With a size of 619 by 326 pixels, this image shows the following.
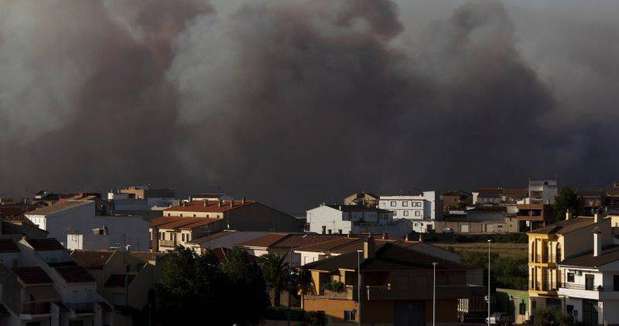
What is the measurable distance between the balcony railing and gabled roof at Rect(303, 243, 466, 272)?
13319 mm

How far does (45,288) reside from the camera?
164ft

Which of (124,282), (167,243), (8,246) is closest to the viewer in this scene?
(8,246)

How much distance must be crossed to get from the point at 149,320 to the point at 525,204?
83.8 meters

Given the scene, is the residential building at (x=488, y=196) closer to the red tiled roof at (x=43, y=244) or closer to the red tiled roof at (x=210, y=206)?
the red tiled roof at (x=210, y=206)

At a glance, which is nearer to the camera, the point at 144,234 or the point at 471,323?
the point at 471,323

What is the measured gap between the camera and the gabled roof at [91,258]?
183 ft

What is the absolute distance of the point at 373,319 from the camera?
177ft

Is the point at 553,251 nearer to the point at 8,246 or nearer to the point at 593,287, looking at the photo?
the point at 593,287

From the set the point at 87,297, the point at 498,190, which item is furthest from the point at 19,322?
the point at 498,190

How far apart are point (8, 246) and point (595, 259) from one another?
26.2 metres

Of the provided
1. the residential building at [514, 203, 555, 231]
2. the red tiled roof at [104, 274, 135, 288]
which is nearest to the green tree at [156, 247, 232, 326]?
the red tiled roof at [104, 274, 135, 288]

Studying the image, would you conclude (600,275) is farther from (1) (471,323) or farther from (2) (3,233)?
(2) (3,233)

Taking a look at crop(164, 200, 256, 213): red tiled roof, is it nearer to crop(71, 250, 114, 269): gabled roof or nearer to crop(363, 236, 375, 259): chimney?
crop(71, 250, 114, 269): gabled roof

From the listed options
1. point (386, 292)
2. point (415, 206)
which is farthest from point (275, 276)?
point (415, 206)
